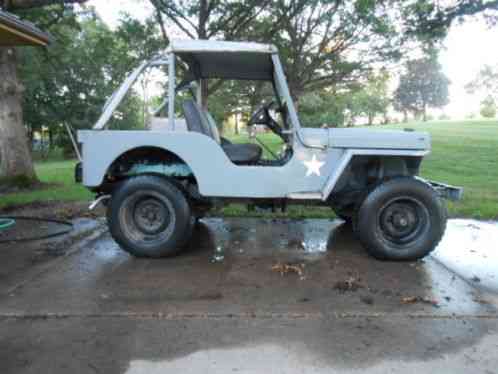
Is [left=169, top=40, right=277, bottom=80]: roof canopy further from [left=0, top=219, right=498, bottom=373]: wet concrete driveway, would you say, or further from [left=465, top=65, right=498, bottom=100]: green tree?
[left=465, top=65, right=498, bottom=100]: green tree

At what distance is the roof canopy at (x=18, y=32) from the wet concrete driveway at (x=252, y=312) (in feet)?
8.26

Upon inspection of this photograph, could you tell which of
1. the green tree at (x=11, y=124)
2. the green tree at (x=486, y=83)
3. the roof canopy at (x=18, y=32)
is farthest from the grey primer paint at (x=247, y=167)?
the green tree at (x=486, y=83)

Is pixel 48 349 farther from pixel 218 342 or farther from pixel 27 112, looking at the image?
pixel 27 112

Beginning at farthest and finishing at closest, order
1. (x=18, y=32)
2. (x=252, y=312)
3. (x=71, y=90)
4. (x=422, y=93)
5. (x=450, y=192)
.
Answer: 1. (x=422, y=93)
2. (x=71, y=90)
3. (x=18, y=32)
4. (x=450, y=192)
5. (x=252, y=312)

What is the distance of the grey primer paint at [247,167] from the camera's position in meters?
3.74

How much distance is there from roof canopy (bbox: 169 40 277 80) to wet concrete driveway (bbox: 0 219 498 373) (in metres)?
2.09

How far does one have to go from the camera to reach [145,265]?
3.75 meters

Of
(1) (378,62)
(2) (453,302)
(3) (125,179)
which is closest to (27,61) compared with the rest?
(1) (378,62)

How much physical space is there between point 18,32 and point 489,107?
57417 mm

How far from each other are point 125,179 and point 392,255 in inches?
116

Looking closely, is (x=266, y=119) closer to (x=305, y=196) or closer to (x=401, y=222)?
(x=305, y=196)

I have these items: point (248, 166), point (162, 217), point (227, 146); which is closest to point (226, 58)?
point (227, 146)

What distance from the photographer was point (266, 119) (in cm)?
450

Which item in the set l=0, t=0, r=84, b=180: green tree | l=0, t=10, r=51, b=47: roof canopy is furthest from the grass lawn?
l=0, t=10, r=51, b=47: roof canopy
